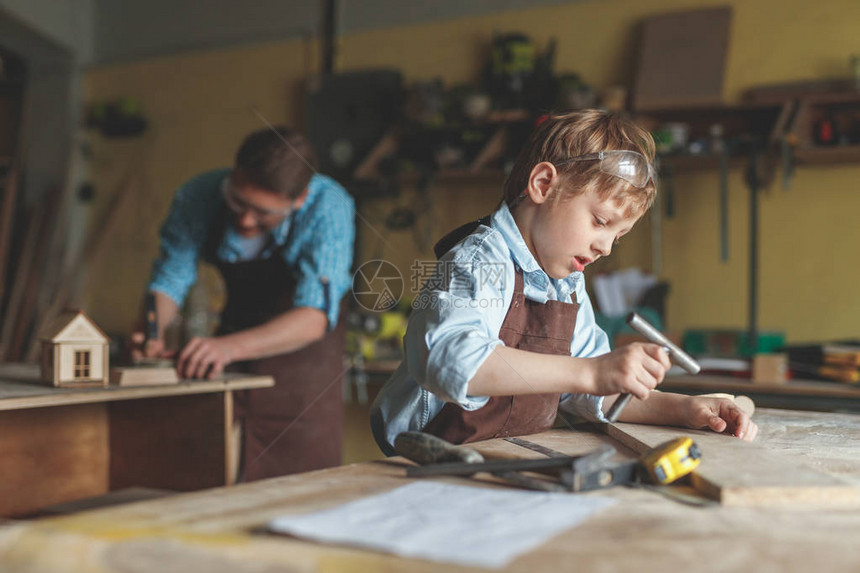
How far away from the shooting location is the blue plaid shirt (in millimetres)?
2170

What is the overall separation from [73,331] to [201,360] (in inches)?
12.5

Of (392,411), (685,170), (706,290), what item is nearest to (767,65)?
(685,170)

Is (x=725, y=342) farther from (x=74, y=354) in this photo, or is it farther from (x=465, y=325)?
(x=74, y=354)

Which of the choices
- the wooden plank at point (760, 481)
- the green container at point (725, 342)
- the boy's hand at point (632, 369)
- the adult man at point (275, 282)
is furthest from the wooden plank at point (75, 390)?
the green container at point (725, 342)

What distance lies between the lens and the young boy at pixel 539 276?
1.18 metres

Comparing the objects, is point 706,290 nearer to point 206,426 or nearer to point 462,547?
point 206,426

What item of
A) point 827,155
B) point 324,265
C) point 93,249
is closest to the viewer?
point 324,265

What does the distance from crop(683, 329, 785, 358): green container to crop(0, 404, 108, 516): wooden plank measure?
7.50 ft

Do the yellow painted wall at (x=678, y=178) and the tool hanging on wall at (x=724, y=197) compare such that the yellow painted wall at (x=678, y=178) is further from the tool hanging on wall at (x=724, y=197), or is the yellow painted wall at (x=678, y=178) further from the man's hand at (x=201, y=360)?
the man's hand at (x=201, y=360)

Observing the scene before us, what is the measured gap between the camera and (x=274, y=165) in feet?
6.50

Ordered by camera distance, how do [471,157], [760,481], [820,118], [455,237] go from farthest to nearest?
[471,157] → [820,118] → [455,237] → [760,481]

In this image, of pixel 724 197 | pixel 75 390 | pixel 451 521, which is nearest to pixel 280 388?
pixel 75 390

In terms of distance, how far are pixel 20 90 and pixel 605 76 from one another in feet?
11.6

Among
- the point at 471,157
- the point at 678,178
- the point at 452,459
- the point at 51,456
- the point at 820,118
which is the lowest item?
the point at 51,456
